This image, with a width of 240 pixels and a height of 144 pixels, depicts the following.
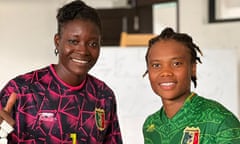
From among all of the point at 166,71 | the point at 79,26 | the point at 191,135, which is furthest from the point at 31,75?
the point at 191,135

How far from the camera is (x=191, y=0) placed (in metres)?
3.42

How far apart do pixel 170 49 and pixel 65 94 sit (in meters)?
0.43

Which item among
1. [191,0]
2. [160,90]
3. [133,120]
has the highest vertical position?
[191,0]

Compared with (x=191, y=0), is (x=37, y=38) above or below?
below

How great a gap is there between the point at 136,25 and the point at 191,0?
101cm

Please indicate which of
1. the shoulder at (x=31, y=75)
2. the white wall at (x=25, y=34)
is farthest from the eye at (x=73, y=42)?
the white wall at (x=25, y=34)

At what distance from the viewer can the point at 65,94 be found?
1474 millimetres

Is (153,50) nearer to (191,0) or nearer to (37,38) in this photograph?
(191,0)

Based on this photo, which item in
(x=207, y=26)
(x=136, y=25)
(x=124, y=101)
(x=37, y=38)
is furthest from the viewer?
(x=37, y=38)

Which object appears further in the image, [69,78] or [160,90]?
[69,78]

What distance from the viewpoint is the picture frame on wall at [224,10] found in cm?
314

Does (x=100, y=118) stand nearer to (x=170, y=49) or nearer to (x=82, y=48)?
(x=82, y=48)

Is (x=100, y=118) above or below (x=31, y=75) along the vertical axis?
below

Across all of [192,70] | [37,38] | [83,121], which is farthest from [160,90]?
[37,38]
